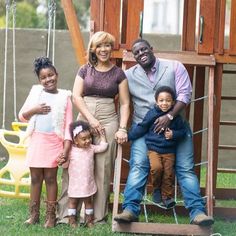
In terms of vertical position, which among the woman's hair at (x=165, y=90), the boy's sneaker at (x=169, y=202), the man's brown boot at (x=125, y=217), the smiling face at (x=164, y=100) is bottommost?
the man's brown boot at (x=125, y=217)

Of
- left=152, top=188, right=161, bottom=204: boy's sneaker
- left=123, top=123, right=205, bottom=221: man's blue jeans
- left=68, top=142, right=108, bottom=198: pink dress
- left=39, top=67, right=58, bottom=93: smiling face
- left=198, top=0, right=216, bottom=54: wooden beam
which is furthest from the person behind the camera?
left=198, top=0, right=216, bottom=54: wooden beam

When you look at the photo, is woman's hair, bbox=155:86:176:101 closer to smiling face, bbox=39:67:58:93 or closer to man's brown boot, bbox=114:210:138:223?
smiling face, bbox=39:67:58:93

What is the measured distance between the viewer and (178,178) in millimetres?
6191

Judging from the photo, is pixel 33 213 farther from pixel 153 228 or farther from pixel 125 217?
pixel 153 228

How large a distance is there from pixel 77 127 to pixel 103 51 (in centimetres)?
67

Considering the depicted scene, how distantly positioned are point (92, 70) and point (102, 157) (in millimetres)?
741

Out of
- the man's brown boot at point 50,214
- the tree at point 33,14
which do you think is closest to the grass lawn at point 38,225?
the man's brown boot at point 50,214

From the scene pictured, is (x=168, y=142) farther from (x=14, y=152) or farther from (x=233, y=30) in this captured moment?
(x=14, y=152)

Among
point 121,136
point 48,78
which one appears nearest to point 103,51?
point 48,78

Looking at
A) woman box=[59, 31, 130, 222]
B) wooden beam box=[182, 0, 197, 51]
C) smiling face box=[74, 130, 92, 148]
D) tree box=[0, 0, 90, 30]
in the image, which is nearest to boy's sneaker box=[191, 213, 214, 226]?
woman box=[59, 31, 130, 222]

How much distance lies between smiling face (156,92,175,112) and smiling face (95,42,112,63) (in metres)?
0.57

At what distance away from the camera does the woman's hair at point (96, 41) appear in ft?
20.3

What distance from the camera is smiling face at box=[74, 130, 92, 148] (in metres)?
6.20

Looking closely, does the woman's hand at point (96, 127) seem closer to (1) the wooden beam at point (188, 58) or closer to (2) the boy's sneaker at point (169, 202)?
(1) the wooden beam at point (188, 58)
